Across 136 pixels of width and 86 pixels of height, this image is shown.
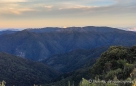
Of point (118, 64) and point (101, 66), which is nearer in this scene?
point (118, 64)

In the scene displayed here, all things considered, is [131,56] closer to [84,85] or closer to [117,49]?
[117,49]

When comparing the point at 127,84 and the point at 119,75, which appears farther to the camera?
the point at 119,75

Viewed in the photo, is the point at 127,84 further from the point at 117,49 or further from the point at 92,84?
the point at 117,49

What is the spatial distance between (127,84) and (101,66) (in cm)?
2658

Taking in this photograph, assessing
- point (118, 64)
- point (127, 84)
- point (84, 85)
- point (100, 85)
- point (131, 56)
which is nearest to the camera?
point (84, 85)

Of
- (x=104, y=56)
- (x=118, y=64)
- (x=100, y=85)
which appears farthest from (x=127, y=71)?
(x=104, y=56)

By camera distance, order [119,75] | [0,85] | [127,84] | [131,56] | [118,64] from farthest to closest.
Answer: [131,56] → [118,64] → [119,75] → [127,84] → [0,85]

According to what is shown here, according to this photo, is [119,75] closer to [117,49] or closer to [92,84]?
[92,84]

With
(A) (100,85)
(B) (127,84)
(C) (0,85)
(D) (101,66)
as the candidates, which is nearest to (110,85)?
(A) (100,85)

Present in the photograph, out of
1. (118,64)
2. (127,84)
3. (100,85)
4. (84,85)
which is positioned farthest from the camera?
(118,64)

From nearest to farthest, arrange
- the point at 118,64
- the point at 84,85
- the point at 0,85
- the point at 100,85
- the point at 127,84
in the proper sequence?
the point at 0,85, the point at 84,85, the point at 100,85, the point at 127,84, the point at 118,64

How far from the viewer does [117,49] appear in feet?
173

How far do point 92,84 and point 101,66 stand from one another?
29002 millimetres

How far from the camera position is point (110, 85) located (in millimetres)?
20250
